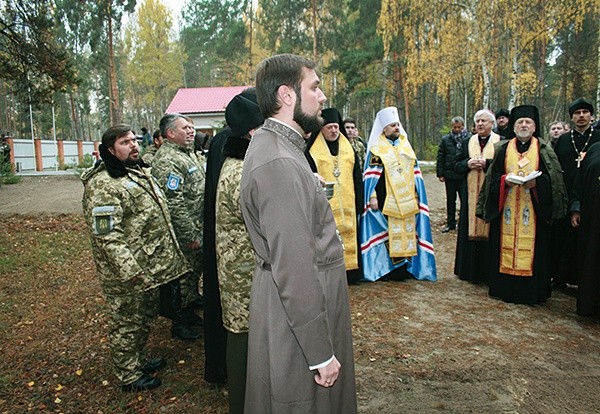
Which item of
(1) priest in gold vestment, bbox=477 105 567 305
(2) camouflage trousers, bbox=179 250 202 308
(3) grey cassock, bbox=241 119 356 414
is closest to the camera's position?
(3) grey cassock, bbox=241 119 356 414

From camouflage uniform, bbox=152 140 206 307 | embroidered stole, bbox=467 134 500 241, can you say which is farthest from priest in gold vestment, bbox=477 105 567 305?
camouflage uniform, bbox=152 140 206 307

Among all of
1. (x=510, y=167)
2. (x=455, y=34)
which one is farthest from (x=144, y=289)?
(x=455, y=34)

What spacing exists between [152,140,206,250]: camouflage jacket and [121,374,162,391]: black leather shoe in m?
1.25

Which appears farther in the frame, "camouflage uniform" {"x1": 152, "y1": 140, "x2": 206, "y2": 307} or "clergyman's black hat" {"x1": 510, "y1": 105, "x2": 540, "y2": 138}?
"clergyman's black hat" {"x1": 510, "y1": 105, "x2": 540, "y2": 138}

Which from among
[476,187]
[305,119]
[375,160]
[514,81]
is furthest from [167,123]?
[514,81]

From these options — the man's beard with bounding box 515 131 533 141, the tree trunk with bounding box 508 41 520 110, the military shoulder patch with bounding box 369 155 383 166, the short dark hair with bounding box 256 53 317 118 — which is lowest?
the military shoulder patch with bounding box 369 155 383 166

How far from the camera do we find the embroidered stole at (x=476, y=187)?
19.5ft

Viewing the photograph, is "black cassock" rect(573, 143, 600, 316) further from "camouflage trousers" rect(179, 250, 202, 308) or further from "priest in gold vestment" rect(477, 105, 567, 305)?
"camouflage trousers" rect(179, 250, 202, 308)

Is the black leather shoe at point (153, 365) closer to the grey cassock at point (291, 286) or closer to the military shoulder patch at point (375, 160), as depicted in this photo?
the grey cassock at point (291, 286)

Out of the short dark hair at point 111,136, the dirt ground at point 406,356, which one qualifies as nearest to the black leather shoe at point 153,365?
the dirt ground at point 406,356

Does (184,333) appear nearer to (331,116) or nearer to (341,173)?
(341,173)

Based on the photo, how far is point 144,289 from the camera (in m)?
3.42

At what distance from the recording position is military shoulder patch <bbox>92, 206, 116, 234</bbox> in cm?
322

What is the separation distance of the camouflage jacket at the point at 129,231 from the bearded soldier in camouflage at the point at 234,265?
0.98 meters
